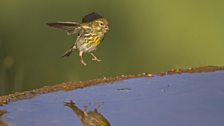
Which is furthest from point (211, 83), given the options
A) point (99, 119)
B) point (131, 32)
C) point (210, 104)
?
point (131, 32)

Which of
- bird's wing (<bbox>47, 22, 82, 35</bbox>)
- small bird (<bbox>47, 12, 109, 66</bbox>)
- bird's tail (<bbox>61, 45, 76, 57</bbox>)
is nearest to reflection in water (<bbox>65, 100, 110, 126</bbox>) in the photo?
bird's wing (<bbox>47, 22, 82, 35</bbox>)

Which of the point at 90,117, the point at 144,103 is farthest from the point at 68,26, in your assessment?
the point at 90,117

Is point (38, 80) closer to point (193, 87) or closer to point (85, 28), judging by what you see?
point (85, 28)

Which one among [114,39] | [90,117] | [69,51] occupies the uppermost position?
[114,39]

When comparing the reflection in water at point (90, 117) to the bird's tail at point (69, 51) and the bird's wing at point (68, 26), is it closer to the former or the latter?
the bird's wing at point (68, 26)

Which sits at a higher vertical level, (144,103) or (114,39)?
(114,39)

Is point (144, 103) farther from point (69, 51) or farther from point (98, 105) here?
point (69, 51)
